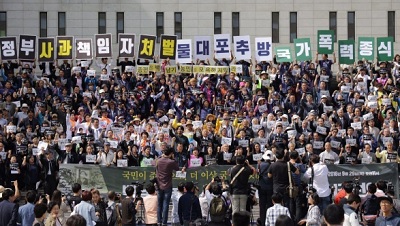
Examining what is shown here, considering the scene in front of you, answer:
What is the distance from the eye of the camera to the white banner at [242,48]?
38625mm

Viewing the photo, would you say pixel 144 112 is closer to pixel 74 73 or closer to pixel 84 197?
pixel 74 73

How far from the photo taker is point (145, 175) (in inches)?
1088

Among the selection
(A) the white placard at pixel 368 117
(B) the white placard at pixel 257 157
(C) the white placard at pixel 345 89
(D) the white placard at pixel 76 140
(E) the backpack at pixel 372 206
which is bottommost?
(E) the backpack at pixel 372 206

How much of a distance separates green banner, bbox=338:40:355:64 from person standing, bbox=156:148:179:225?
640 inches

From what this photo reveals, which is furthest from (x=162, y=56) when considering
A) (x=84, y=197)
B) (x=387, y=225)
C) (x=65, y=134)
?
(x=387, y=225)

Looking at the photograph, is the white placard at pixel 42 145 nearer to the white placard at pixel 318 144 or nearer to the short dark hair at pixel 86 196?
the white placard at pixel 318 144

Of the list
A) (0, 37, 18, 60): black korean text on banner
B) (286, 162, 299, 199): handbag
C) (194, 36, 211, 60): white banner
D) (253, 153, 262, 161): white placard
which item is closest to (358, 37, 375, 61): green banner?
(194, 36, 211, 60): white banner

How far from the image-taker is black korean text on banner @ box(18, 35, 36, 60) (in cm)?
3778

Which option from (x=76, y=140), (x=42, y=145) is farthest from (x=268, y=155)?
(x=42, y=145)

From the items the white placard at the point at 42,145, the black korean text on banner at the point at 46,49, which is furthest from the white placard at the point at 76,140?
the black korean text on banner at the point at 46,49

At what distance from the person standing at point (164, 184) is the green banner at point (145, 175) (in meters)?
3.00

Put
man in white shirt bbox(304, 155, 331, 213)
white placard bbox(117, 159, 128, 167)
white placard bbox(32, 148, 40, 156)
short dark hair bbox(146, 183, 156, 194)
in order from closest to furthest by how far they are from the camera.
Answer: short dark hair bbox(146, 183, 156, 194) → man in white shirt bbox(304, 155, 331, 213) → white placard bbox(117, 159, 128, 167) → white placard bbox(32, 148, 40, 156)

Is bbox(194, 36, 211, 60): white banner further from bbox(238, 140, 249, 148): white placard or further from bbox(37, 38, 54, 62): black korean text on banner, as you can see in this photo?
bbox(238, 140, 249, 148): white placard

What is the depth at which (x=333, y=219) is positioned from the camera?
1276 centimetres
